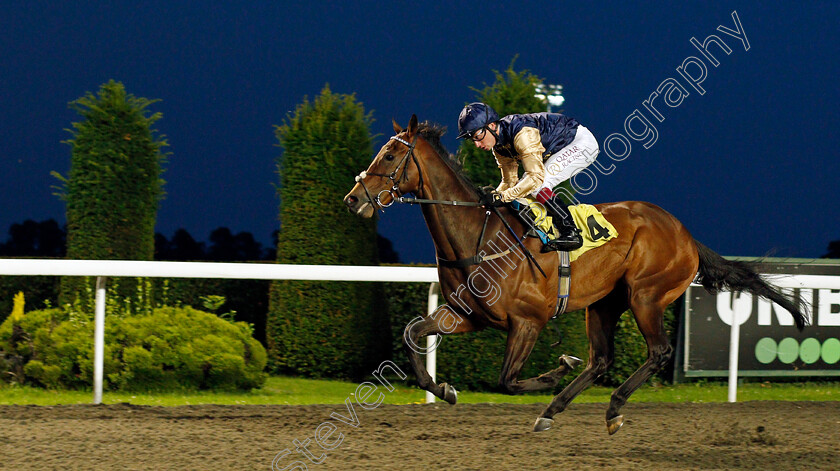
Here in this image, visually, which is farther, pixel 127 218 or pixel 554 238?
pixel 127 218

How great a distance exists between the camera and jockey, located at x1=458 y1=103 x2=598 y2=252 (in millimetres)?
3838

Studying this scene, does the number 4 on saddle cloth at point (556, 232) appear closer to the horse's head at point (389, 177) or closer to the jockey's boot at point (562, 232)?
the jockey's boot at point (562, 232)

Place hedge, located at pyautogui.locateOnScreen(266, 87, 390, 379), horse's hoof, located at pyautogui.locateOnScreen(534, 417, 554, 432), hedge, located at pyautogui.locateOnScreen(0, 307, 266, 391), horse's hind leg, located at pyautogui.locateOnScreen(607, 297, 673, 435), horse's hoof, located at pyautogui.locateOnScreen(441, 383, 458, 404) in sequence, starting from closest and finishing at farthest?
horse's hoof, located at pyautogui.locateOnScreen(441, 383, 458, 404)
horse's hoof, located at pyautogui.locateOnScreen(534, 417, 554, 432)
horse's hind leg, located at pyautogui.locateOnScreen(607, 297, 673, 435)
hedge, located at pyautogui.locateOnScreen(0, 307, 266, 391)
hedge, located at pyautogui.locateOnScreen(266, 87, 390, 379)

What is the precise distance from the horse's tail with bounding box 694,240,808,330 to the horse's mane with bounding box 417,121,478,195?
1.58m

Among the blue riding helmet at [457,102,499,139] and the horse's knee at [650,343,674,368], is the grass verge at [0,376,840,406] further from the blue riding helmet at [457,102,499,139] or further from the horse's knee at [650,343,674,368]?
the blue riding helmet at [457,102,499,139]

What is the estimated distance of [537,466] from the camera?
11.4ft

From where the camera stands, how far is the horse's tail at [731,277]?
4.70 m

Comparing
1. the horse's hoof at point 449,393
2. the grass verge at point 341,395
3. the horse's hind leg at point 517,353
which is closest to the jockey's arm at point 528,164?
the horse's hind leg at point 517,353

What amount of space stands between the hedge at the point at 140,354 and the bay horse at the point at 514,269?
2.11 m

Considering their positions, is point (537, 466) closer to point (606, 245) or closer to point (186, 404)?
point (606, 245)

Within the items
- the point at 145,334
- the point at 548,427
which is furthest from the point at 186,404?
the point at 548,427

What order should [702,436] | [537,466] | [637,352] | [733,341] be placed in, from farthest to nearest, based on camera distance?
[637,352], [733,341], [702,436], [537,466]

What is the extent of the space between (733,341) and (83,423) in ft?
14.4

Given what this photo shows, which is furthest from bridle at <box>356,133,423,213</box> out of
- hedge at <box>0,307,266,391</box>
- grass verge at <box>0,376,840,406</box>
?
hedge at <box>0,307,266,391</box>
